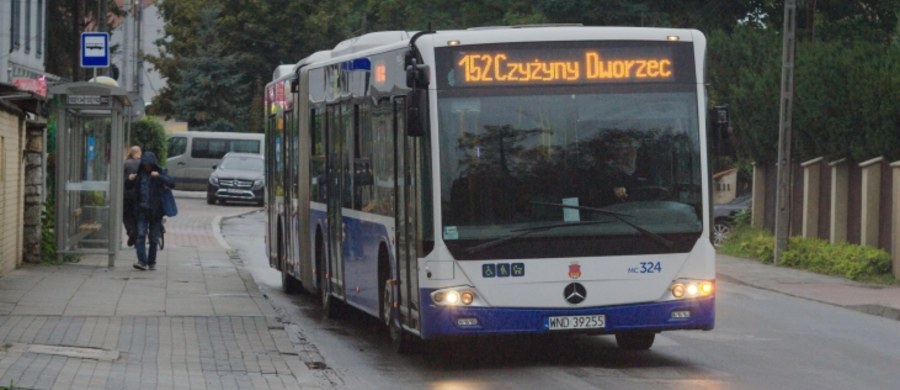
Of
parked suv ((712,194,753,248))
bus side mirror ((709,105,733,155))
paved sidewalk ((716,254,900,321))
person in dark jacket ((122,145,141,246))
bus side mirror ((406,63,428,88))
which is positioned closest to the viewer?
bus side mirror ((406,63,428,88))

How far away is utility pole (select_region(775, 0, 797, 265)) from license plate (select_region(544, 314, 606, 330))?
16.6 meters

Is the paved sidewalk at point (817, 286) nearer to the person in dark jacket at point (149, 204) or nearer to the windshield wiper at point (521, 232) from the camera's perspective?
the windshield wiper at point (521, 232)

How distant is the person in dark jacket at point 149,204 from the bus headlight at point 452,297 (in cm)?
1226

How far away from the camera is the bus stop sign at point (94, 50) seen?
26922 millimetres

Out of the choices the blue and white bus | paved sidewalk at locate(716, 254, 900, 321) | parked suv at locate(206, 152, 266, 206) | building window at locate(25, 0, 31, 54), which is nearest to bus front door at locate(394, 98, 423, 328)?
the blue and white bus

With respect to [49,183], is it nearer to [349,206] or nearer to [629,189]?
[349,206]

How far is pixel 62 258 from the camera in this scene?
84.2 ft

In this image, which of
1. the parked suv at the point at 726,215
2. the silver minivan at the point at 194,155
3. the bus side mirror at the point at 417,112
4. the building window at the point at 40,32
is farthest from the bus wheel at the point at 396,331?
the silver minivan at the point at 194,155

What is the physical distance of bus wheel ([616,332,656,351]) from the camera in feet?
50.1

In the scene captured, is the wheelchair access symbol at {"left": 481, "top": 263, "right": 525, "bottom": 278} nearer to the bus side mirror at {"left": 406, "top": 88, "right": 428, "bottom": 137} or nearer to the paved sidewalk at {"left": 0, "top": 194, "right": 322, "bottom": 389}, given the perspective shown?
the bus side mirror at {"left": 406, "top": 88, "right": 428, "bottom": 137}

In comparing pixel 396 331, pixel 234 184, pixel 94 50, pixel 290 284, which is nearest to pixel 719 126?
pixel 396 331

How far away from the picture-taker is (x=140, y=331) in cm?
1620

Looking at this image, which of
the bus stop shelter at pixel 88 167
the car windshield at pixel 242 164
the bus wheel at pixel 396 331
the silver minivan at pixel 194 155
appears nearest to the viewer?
the bus wheel at pixel 396 331

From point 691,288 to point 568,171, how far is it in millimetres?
1350
